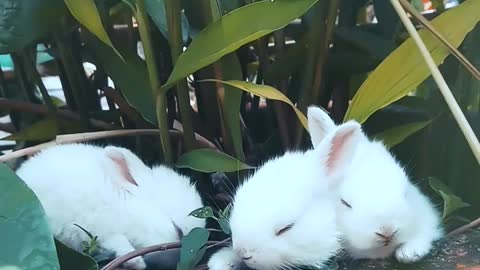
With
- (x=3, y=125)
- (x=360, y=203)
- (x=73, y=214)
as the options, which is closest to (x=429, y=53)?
(x=360, y=203)

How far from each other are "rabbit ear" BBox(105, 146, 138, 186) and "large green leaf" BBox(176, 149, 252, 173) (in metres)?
0.06

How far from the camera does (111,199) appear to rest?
0.84 meters

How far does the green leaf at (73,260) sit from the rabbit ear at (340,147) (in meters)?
0.23

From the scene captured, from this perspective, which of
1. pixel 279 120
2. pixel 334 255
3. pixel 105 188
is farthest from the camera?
pixel 279 120

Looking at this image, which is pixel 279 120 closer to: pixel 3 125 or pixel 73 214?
pixel 73 214

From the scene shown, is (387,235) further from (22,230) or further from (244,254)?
(22,230)

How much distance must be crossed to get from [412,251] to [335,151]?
0.11 meters

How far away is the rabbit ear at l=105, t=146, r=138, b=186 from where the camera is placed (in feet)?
2.73

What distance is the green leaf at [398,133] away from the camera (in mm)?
907

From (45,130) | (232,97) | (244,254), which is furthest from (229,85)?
(45,130)

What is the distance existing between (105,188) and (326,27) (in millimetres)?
304

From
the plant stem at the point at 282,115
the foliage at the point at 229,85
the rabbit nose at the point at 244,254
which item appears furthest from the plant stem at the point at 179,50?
the rabbit nose at the point at 244,254

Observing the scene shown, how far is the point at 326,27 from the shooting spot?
36.4 inches

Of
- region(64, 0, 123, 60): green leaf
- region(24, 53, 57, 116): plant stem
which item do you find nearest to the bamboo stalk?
region(64, 0, 123, 60): green leaf
